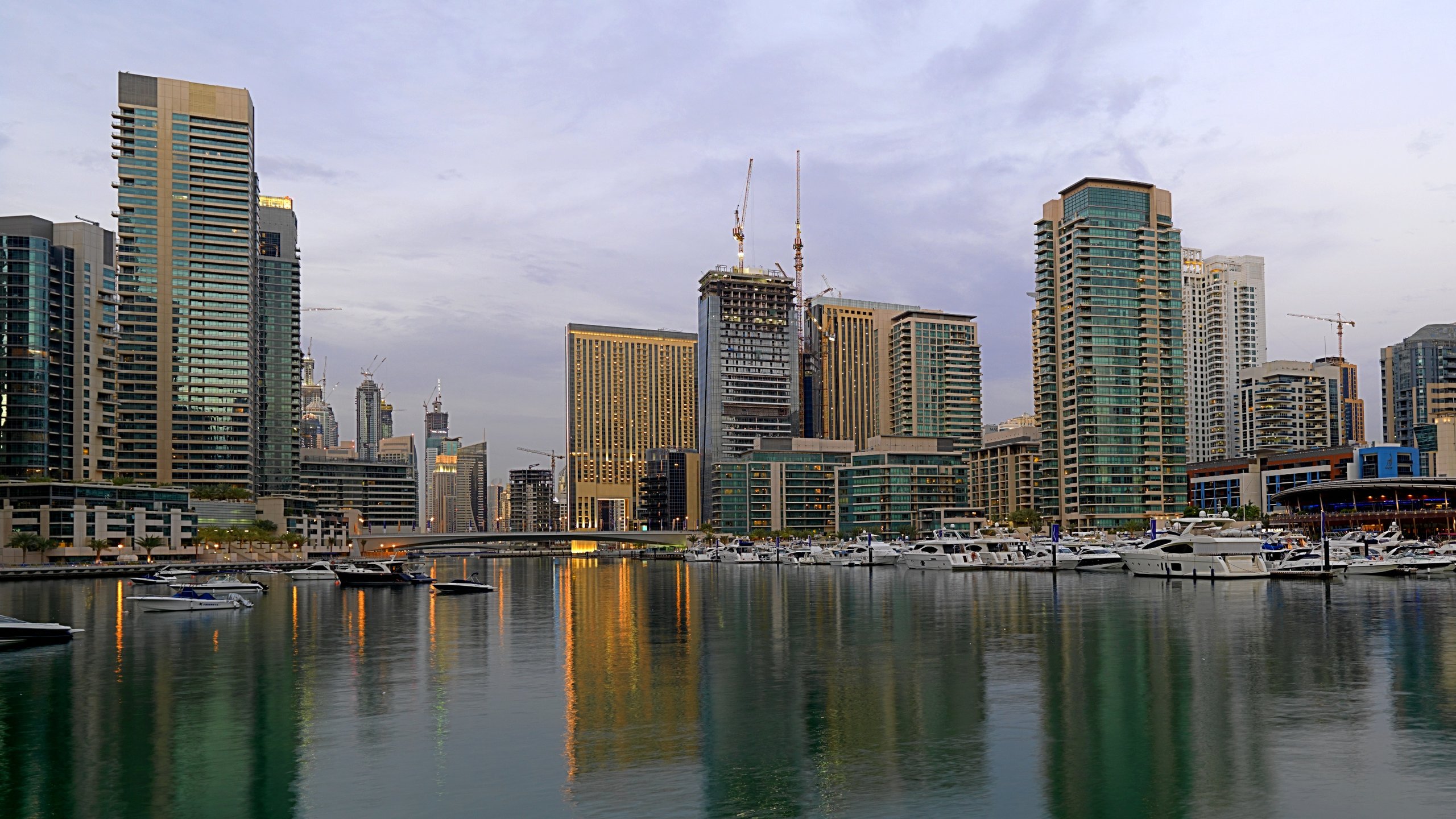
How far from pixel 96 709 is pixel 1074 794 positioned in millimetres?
32797

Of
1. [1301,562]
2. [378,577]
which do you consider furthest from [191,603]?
[1301,562]

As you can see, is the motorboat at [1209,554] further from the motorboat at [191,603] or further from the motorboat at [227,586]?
the motorboat at [227,586]

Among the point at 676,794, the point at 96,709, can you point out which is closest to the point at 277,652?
the point at 96,709

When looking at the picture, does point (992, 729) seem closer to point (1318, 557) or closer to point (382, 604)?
point (382, 604)

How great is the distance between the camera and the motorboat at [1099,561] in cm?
13800

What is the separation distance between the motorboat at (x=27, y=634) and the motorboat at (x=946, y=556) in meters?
113

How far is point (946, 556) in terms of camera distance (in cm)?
15812

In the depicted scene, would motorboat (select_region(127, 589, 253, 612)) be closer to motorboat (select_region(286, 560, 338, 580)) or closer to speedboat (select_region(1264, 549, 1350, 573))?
motorboat (select_region(286, 560, 338, 580))

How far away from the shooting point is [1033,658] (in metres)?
48.9

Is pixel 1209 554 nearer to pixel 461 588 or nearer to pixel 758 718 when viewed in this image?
pixel 461 588

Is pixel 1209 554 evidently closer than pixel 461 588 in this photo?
Yes

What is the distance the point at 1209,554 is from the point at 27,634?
324 feet

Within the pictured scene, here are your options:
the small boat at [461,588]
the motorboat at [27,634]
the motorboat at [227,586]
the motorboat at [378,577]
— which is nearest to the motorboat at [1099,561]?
the small boat at [461,588]

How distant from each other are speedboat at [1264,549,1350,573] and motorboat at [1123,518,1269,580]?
205 cm
